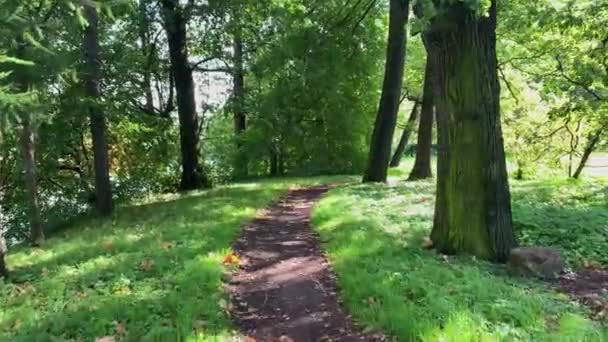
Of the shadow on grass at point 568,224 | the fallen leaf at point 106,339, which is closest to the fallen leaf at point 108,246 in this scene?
the fallen leaf at point 106,339

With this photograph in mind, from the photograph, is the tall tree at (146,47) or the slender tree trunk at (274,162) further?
the slender tree trunk at (274,162)

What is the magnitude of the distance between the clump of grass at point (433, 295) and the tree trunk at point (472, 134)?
467mm

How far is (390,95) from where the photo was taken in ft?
53.1

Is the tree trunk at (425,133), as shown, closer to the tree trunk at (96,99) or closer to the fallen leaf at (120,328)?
the tree trunk at (96,99)

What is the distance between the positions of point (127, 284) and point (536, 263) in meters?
4.77

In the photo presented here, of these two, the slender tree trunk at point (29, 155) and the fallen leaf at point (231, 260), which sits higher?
the slender tree trunk at point (29, 155)

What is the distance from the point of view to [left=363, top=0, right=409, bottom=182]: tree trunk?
52.4 ft

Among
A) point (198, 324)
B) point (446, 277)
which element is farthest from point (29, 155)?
point (446, 277)

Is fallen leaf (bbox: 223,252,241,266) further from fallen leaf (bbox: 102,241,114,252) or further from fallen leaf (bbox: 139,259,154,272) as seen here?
fallen leaf (bbox: 102,241,114,252)

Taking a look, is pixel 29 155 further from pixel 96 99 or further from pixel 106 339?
pixel 106 339

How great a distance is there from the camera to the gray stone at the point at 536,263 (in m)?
6.44

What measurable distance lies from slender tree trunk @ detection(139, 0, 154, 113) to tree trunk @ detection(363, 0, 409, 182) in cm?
680

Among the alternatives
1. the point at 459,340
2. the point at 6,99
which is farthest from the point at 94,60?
the point at 459,340

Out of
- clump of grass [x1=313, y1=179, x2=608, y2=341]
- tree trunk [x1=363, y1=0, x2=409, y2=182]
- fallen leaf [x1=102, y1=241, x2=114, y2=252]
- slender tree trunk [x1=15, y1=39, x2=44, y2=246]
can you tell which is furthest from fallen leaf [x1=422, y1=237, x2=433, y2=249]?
tree trunk [x1=363, y1=0, x2=409, y2=182]
